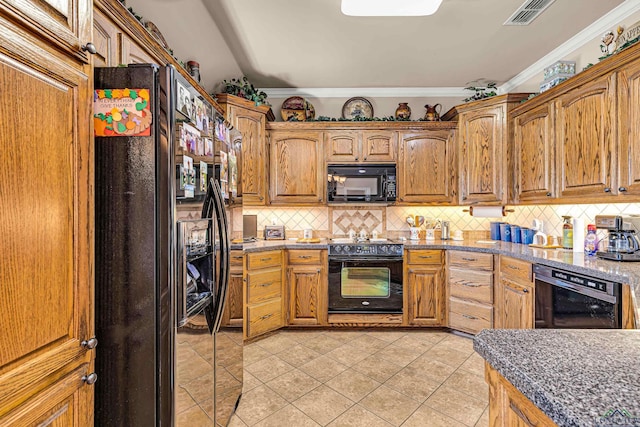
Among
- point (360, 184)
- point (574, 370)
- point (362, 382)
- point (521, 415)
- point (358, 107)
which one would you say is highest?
point (358, 107)

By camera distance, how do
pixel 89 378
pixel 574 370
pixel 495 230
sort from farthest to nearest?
pixel 495 230 → pixel 89 378 → pixel 574 370

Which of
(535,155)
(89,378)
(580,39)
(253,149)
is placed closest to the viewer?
(89,378)

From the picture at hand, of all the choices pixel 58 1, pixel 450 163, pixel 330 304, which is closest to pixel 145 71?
pixel 58 1

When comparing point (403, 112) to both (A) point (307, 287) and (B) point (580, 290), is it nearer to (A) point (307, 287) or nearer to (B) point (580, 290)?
(A) point (307, 287)

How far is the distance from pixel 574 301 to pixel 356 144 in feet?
7.69

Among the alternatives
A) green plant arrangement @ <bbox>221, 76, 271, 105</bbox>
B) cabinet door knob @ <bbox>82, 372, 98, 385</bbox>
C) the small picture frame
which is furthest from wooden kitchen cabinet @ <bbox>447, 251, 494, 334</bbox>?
cabinet door knob @ <bbox>82, 372, 98, 385</bbox>

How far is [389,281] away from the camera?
10.1ft

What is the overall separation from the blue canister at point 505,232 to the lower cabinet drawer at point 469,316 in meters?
0.88

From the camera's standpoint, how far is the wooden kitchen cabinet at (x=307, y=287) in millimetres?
3062

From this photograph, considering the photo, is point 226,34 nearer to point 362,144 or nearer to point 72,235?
point 362,144

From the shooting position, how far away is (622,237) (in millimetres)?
2020

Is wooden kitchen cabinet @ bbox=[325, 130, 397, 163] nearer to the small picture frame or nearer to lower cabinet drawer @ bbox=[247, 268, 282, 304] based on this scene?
the small picture frame

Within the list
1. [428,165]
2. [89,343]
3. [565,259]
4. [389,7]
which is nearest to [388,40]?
[389,7]

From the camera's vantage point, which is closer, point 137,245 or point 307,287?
point 137,245
